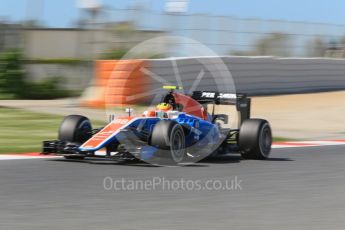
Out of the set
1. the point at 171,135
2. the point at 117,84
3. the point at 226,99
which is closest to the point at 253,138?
the point at 226,99

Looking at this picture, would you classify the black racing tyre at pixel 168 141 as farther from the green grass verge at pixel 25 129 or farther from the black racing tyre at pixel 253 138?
the green grass verge at pixel 25 129

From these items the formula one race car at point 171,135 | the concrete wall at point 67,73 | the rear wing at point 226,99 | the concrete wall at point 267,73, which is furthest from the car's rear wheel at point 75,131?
the concrete wall at point 67,73

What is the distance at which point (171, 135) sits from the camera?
965cm

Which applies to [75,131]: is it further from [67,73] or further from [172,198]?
[67,73]

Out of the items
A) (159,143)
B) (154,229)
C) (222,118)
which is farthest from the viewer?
(222,118)

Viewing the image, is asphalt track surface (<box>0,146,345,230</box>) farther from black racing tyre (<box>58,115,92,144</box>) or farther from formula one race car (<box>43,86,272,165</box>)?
black racing tyre (<box>58,115,92,144</box>)

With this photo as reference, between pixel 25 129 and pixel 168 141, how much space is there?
20.7 feet

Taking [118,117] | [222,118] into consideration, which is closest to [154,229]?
[118,117]

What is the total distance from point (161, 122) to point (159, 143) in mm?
269

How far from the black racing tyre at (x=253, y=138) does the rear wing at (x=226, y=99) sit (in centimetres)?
43

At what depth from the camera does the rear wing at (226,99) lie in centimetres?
1107

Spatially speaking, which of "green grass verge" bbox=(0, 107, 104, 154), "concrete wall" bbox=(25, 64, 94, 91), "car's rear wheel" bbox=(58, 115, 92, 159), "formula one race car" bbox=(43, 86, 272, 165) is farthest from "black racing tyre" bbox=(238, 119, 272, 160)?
"concrete wall" bbox=(25, 64, 94, 91)

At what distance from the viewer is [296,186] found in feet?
28.3

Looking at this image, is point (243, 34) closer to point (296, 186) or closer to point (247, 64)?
point (247, 64)
